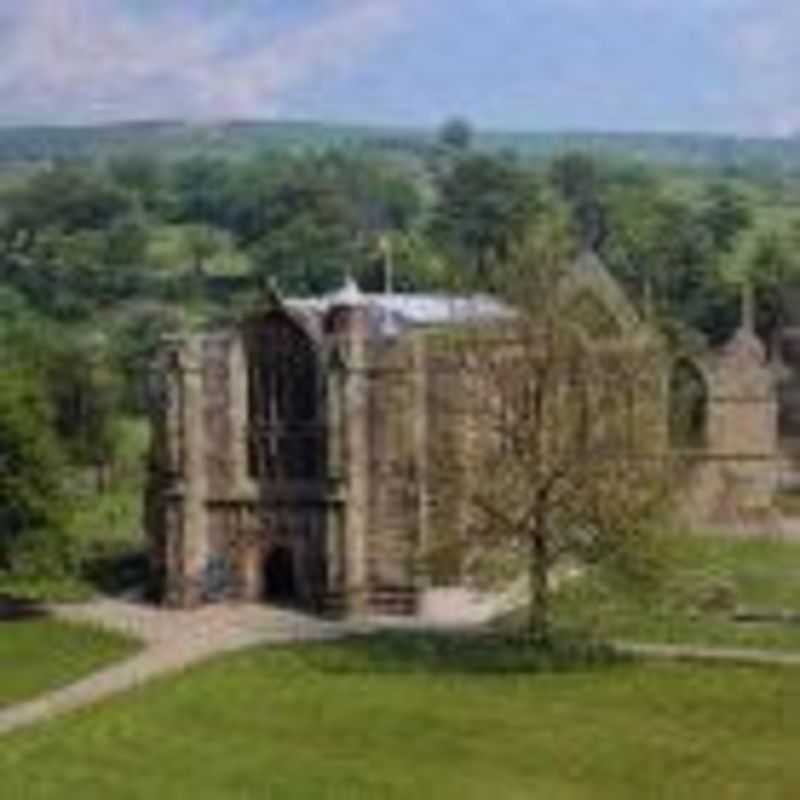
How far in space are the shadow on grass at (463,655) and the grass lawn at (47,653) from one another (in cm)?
572

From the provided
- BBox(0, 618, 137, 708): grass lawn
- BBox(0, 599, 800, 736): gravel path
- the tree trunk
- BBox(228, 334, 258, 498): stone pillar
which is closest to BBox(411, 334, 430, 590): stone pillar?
BBox(0, 599, 800, 736): gravel path

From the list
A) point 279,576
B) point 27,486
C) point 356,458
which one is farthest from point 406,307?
Answer: point 27,486

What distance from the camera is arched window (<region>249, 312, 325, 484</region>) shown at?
69812mm

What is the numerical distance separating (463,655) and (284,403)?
13.1 metres

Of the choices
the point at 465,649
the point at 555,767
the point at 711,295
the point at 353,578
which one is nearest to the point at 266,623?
the point at 353,578

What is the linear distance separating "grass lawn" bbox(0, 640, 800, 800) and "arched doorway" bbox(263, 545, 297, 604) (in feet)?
33.2

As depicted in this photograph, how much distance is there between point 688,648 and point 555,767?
43.3ft

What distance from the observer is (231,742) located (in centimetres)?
5116

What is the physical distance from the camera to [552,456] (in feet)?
200

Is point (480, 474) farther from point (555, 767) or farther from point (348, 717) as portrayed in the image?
point (555, 767)

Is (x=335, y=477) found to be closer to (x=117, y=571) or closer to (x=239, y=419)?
(x=239, y=419)

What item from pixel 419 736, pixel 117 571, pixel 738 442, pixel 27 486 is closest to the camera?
pixel 419 736

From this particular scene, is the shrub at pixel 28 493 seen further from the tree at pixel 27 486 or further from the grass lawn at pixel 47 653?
the grass lawn at pixel 47 653

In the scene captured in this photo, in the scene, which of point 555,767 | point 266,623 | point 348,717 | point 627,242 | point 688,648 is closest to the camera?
point 555,767
